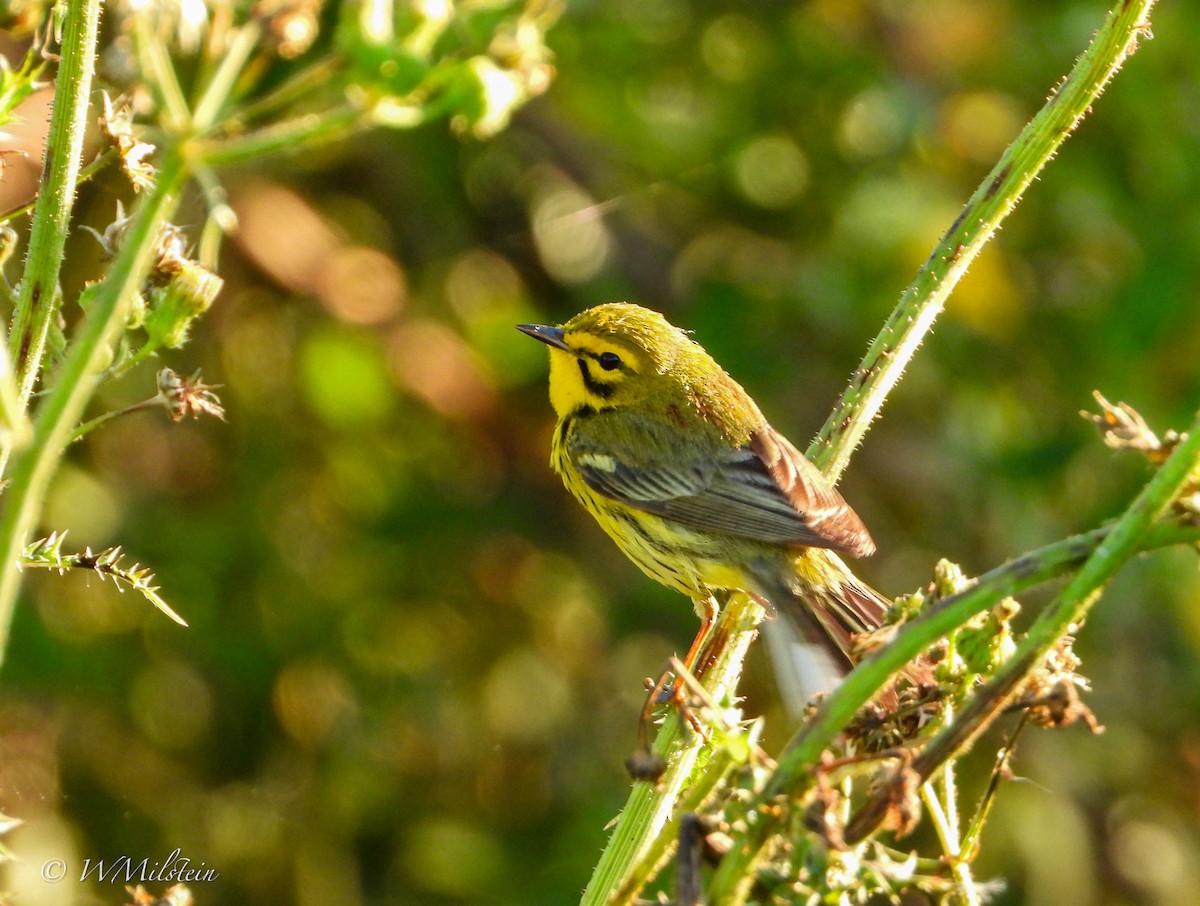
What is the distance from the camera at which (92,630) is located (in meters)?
4.70

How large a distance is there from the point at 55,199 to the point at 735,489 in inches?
104

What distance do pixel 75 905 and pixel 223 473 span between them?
64.5 inches

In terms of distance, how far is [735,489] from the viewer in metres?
4.05

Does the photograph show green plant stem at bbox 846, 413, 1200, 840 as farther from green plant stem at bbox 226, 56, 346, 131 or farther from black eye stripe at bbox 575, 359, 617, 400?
black eye stripe at bbox 575, 359, 617, 400

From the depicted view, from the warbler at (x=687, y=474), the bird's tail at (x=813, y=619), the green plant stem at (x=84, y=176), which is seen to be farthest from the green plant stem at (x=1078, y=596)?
the warbler at (x=687, y=474)

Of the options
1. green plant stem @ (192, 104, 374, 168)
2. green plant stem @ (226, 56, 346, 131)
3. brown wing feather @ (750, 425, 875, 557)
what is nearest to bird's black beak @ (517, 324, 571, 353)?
brown wing feather @ (750, 425, 875, 557)

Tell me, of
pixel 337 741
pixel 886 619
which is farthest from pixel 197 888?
pixel 886 619

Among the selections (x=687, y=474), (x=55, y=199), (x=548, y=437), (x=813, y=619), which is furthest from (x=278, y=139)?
(x=548, y=437)

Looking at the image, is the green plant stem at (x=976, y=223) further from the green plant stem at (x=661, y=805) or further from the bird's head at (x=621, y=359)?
the bird's head at (x=621, y=359)

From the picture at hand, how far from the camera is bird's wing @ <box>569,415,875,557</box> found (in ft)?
11.6

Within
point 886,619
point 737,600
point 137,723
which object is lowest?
point 137,723

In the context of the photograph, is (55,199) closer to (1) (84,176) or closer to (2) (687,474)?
(1) (84,176)

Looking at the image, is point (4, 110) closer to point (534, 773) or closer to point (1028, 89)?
point (534, 773)

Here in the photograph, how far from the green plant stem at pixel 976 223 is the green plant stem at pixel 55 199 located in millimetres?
1324
